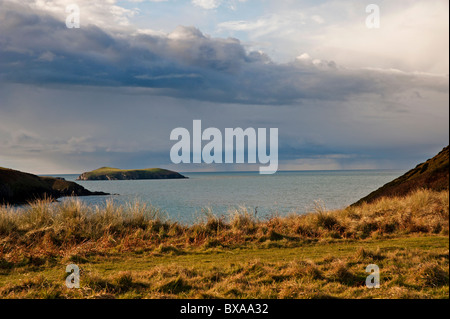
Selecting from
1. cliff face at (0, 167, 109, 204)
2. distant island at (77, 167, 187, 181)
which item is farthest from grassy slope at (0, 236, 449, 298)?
distant island at (77, 167, 187, 181)

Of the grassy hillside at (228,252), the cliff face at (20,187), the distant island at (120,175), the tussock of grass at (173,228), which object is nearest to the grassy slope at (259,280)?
the grassy hillside at (228,252)

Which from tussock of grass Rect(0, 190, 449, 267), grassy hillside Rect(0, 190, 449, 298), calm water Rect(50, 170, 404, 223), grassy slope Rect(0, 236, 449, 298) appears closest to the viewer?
grassy slope Rect(0, 236, 449, 298)

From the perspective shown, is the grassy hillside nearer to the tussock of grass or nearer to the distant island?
the tussock of grass

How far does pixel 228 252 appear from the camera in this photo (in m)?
11.0

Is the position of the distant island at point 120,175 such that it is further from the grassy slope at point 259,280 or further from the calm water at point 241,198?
the grassy slope at point 259,280

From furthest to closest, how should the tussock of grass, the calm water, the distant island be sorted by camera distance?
the distant island → the calm water → the tussock of grass

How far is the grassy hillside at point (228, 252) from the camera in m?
6.66

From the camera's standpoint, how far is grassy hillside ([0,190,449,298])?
262 inches

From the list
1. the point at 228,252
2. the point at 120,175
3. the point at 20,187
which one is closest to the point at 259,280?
the point at 228,252

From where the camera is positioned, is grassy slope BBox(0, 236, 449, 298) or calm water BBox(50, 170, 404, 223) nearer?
grassy slope BBox(0, 236, 449, 298)

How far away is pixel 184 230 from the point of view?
13883 millimetres
